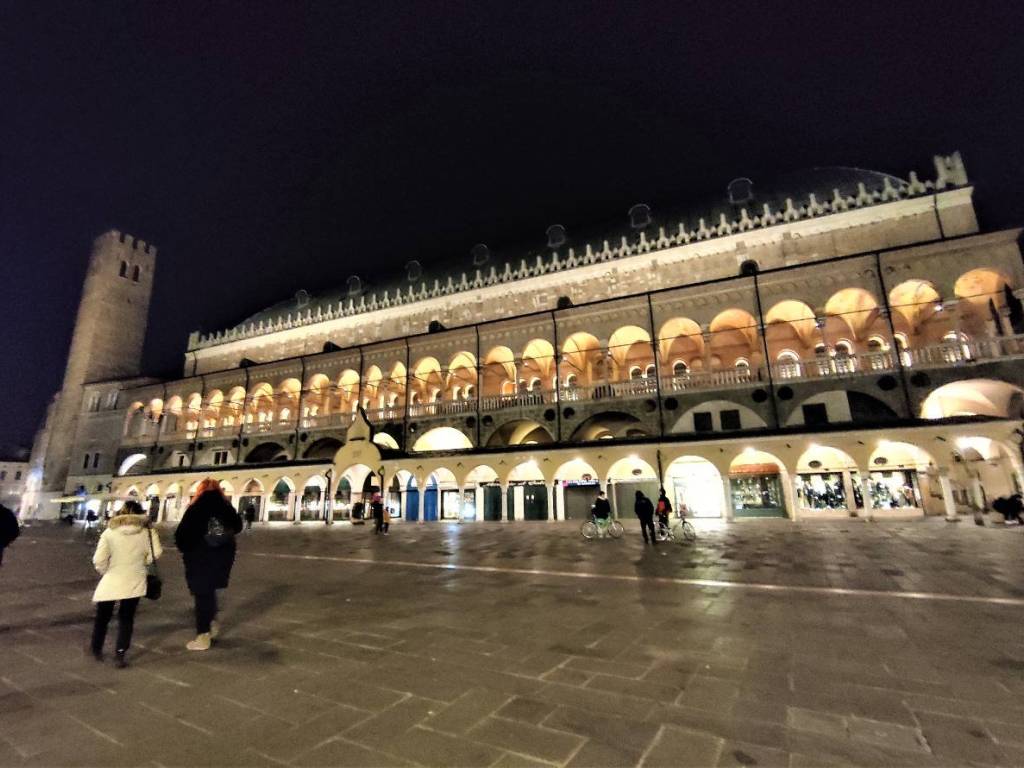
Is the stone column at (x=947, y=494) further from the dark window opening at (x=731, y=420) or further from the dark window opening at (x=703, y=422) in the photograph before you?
the dark window opening at (x=703, y=422)

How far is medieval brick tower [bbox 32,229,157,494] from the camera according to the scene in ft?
157

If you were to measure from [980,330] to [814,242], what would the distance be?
32.0ft

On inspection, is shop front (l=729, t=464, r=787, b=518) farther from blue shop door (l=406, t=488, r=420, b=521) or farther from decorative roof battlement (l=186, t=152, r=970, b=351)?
blue shop door (l=406, t=488, r=420, b=521)

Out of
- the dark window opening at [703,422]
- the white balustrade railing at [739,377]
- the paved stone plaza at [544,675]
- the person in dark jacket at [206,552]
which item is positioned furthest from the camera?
the dark window opening at [703,422]

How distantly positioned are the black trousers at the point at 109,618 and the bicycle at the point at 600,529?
13790 millimetres

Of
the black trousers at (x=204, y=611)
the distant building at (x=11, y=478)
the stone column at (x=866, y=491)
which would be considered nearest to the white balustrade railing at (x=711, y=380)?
the stone column at (x=866, y=491)

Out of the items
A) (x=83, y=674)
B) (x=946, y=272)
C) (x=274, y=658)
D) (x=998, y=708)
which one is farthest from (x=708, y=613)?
(x=946, y=272)

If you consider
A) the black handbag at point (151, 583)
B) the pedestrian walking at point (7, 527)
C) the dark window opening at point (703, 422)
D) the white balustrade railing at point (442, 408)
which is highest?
the white balustrade railing at point (442, 408)

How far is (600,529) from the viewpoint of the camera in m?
16.8

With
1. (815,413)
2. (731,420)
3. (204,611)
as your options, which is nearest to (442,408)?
(731,420)

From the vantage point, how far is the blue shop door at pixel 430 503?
97.9 ft

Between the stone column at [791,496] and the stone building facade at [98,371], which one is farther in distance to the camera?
the stone building facade at [98,371]

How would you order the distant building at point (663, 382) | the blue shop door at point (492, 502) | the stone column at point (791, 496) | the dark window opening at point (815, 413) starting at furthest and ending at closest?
the blue shop door at point (492, 502)
the dark window opening at point (815, 413)
the distant building at point (663, 382)
the stone column at point (791, 496)

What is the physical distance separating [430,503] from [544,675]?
2728 cm
